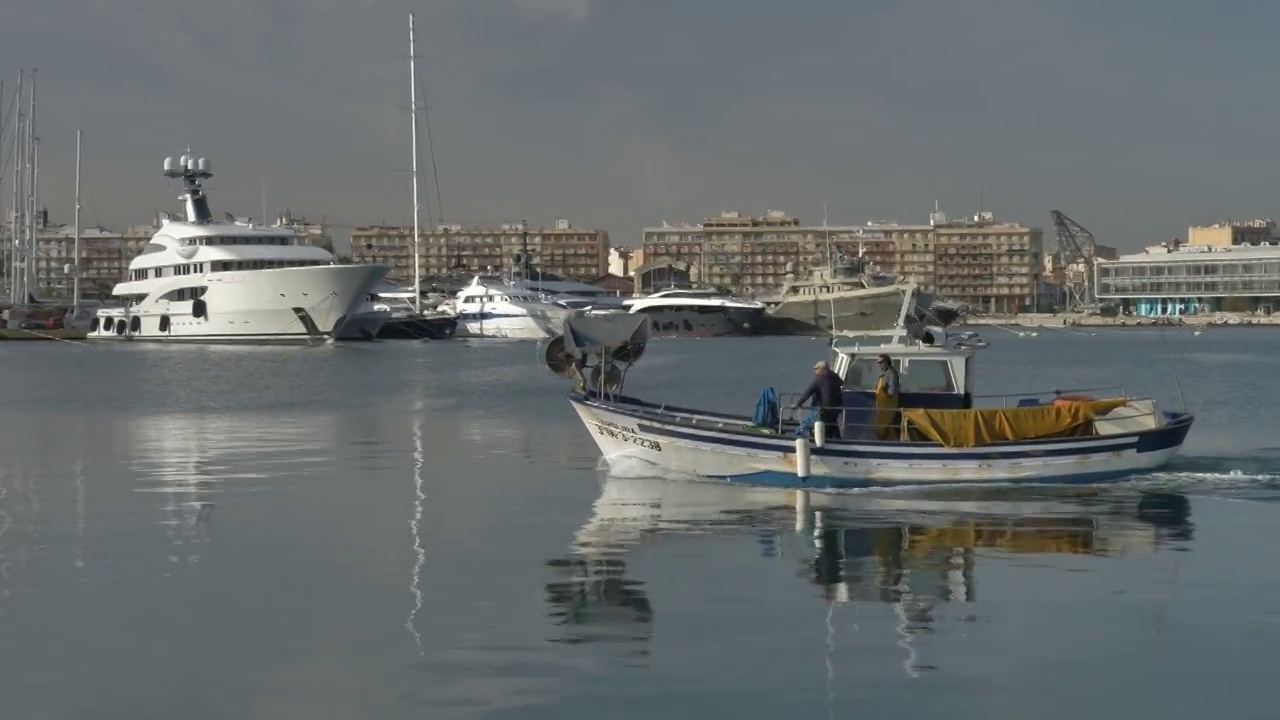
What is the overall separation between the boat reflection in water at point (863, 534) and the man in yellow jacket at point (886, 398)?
3.59 feet

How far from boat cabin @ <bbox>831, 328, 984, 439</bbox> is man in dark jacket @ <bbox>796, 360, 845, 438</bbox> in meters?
0.42

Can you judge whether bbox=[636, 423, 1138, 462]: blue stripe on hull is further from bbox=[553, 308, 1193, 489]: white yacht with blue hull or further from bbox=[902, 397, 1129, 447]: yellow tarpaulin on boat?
bbox=[902, 397, 1129, 447]: yellow tarpaulin on boat

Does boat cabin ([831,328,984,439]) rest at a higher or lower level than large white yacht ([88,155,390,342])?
lower

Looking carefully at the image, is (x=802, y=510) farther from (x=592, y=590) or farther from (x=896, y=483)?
(x=592, y=590)

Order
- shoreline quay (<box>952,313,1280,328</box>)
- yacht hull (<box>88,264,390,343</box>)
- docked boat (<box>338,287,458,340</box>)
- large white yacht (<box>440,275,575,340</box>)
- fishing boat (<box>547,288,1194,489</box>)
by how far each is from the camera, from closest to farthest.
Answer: fishing boat (<box>547,288,1194,489</box>), yacht hull (<box>88,264,390,343</box>), docked boat (<box>338,287,458,340</box>), large white yacht (<box>440,275,575,340</box>), shoreline quay (<box>952,313,1280,328</box>)

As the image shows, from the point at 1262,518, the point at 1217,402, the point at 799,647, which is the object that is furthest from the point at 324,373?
the point at 799,647

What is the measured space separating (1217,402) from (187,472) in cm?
3117

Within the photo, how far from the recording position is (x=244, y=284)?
9344cm

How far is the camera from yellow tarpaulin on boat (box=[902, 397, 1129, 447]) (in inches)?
923

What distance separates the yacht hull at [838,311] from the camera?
134000 millimetres

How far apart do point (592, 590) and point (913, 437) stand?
29.9 ft

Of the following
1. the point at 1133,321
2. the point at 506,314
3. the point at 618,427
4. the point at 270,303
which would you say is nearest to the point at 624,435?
the point at 618,427

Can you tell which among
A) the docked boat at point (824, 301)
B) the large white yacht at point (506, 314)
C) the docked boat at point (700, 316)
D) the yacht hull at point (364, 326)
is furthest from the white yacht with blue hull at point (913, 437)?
the docked boat at point (700, 316)

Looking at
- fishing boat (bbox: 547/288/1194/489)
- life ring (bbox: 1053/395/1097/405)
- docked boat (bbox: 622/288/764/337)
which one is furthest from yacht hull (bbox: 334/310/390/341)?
life ring (bbox: 1053/395/1097/405)
